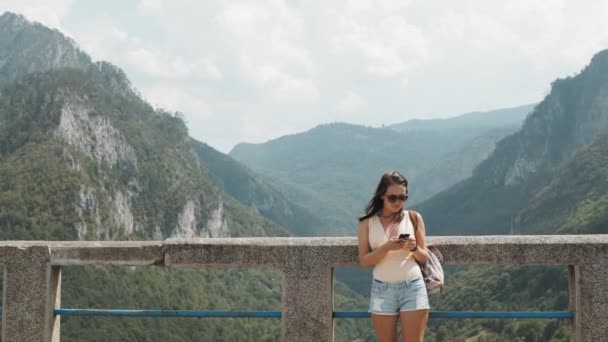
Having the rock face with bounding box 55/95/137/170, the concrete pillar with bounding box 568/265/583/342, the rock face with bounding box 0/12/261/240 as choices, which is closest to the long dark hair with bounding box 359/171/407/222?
the concrete pillar with bounding box 568/265/583/342

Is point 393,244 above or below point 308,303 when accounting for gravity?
above

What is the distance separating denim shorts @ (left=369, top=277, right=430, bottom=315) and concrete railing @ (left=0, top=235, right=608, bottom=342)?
48cm

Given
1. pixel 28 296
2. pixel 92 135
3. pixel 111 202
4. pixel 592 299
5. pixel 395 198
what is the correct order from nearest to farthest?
pixel 395 198 → pixel 592 299 → pixel 28 296 → pixel 111 202 → pixel 92 135

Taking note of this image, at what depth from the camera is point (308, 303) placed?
512 cm

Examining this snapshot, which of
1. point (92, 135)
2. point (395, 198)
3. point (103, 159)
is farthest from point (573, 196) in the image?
point (395, 198)

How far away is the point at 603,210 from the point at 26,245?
10685cm

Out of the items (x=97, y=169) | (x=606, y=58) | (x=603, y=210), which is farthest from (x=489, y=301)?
(x=606, y=58)

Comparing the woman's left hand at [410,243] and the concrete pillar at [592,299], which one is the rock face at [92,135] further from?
the concrete pillar at [592,299]

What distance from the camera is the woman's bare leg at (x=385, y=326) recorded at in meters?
4.57

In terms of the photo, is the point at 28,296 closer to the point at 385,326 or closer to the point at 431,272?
the point at 385,326

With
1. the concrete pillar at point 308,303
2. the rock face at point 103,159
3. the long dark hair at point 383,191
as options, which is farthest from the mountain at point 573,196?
the long dark hair at point 383,191

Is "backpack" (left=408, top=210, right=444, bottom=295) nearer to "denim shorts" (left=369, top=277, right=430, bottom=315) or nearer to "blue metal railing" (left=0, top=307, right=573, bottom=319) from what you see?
"denim shorts" (left=369, top=277, right=430, bottom=315)

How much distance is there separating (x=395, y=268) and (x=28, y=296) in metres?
2.98

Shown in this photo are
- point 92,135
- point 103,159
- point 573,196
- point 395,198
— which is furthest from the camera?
point 103,159
